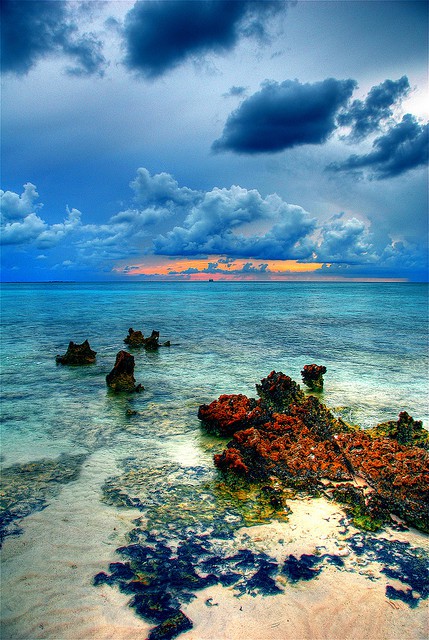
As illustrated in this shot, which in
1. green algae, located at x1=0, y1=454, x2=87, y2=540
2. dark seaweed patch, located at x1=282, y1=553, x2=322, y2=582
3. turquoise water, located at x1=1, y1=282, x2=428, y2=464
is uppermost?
green algae, located at x1=0, y1=454, x2=87, y2=540

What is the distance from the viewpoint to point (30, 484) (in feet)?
22.5

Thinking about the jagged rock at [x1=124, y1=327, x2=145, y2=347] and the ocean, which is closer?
the ocean

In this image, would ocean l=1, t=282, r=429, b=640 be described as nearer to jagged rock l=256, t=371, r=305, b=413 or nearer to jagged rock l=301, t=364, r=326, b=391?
jagged rock l=301, t=364, r=326, b=391

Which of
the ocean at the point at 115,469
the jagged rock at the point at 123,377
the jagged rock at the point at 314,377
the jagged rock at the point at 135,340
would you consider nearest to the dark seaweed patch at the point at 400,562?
the ocean at the point at 115,469

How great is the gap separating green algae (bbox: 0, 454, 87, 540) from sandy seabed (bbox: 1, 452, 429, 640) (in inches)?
17.2

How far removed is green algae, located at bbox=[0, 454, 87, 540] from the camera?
19.6 feet

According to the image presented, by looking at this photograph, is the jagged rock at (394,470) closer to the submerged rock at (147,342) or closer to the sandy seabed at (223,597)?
the sandy seabed at (223,597)

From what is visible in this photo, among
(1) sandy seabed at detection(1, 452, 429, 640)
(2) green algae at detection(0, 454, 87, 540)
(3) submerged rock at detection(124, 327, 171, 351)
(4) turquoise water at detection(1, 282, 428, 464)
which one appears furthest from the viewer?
(3) submerged rock at detection(124, 327, 171, 351)

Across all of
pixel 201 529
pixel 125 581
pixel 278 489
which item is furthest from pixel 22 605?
pixel 278 489

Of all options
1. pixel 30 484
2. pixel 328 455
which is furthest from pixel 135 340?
pixel 328 455

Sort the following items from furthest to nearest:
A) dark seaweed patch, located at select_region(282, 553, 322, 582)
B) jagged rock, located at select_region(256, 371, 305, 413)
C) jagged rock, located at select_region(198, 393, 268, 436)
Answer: jagged rock, located at select_region(256, 371, 305, 413) → jagged rock, located at select_region(198, 393, 268, 436) → dark seaweed patch, located at select_region(282, 553, 322, 582)

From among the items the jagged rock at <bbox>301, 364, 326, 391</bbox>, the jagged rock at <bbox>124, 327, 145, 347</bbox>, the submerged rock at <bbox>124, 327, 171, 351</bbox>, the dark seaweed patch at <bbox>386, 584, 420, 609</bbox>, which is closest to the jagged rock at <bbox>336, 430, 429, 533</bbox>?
the dark seaweed patch at <bbox>386, 584, 420, 609</bbox>

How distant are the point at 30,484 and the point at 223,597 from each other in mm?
4246

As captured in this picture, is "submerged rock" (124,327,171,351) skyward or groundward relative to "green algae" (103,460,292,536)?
skyward
